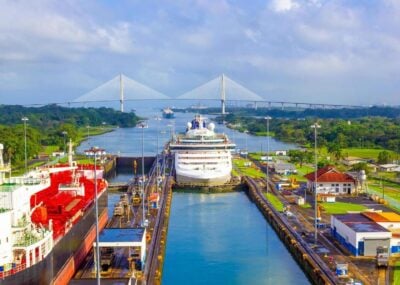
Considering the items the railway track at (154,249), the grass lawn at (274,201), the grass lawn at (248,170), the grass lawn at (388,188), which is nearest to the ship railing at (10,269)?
the railway track at (154,249)


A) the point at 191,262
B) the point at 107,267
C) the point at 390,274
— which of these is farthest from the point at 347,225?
the point at 107,267

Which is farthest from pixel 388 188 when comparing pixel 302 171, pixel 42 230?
pixel 42 230

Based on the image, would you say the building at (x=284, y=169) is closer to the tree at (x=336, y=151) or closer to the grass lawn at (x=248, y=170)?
the grass lawn at (x=248, y=170)

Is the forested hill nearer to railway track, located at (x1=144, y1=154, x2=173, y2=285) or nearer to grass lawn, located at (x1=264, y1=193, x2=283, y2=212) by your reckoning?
grass lawn, located at (x1=264, y1=193, x2=283, y2=212)

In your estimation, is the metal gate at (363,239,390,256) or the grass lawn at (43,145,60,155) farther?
the grass lawn at (43,145,60,155)

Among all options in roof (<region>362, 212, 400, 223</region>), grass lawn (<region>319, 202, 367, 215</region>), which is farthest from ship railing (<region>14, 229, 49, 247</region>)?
grass lawn (<region>319, 202, 367, 215</region>)

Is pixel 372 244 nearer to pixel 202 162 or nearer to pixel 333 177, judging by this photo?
pixel 333 177

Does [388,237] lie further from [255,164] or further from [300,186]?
[255,164]
